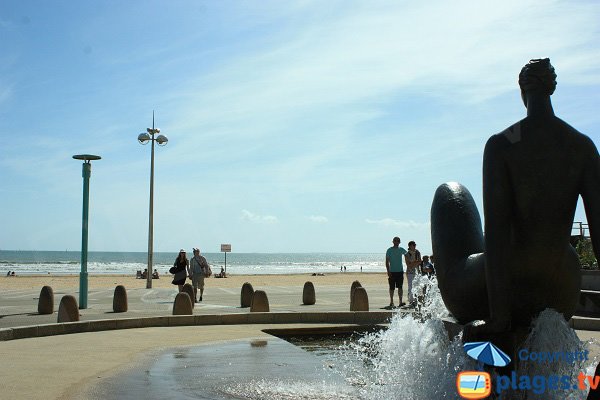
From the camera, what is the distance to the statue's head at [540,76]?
18.0 ft

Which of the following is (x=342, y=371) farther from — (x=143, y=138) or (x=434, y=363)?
(x=143, y=138)

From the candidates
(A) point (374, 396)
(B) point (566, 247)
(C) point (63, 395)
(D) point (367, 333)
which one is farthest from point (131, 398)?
(D) point (367, 333)

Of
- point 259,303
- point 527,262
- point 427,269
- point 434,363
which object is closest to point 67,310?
point 259,303

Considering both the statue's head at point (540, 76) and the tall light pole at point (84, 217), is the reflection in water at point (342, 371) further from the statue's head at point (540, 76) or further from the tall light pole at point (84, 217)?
the tall light pole at point (84, 217)

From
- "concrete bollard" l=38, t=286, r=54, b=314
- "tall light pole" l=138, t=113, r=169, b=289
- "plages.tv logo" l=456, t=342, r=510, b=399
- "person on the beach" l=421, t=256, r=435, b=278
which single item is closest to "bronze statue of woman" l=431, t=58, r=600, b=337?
"plages.tv logo" l=456, t=342, r=510, b=399

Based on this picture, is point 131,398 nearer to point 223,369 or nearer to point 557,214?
point 223,369

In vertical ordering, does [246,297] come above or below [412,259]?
below

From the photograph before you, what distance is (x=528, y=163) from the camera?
524cm

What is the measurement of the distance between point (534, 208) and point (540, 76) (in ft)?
3.62

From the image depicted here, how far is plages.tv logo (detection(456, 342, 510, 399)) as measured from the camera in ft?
15.5

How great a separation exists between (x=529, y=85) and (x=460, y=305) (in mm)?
1969

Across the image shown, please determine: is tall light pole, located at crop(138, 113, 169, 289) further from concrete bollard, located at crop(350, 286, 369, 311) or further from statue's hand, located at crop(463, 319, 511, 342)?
statue's hand, located at crop(463, 319, 511, 342)

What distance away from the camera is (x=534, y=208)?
525 cm

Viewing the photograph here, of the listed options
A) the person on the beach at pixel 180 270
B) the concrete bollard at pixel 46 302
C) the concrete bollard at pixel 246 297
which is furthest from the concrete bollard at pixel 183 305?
the person on the beach at pixel 180 270
